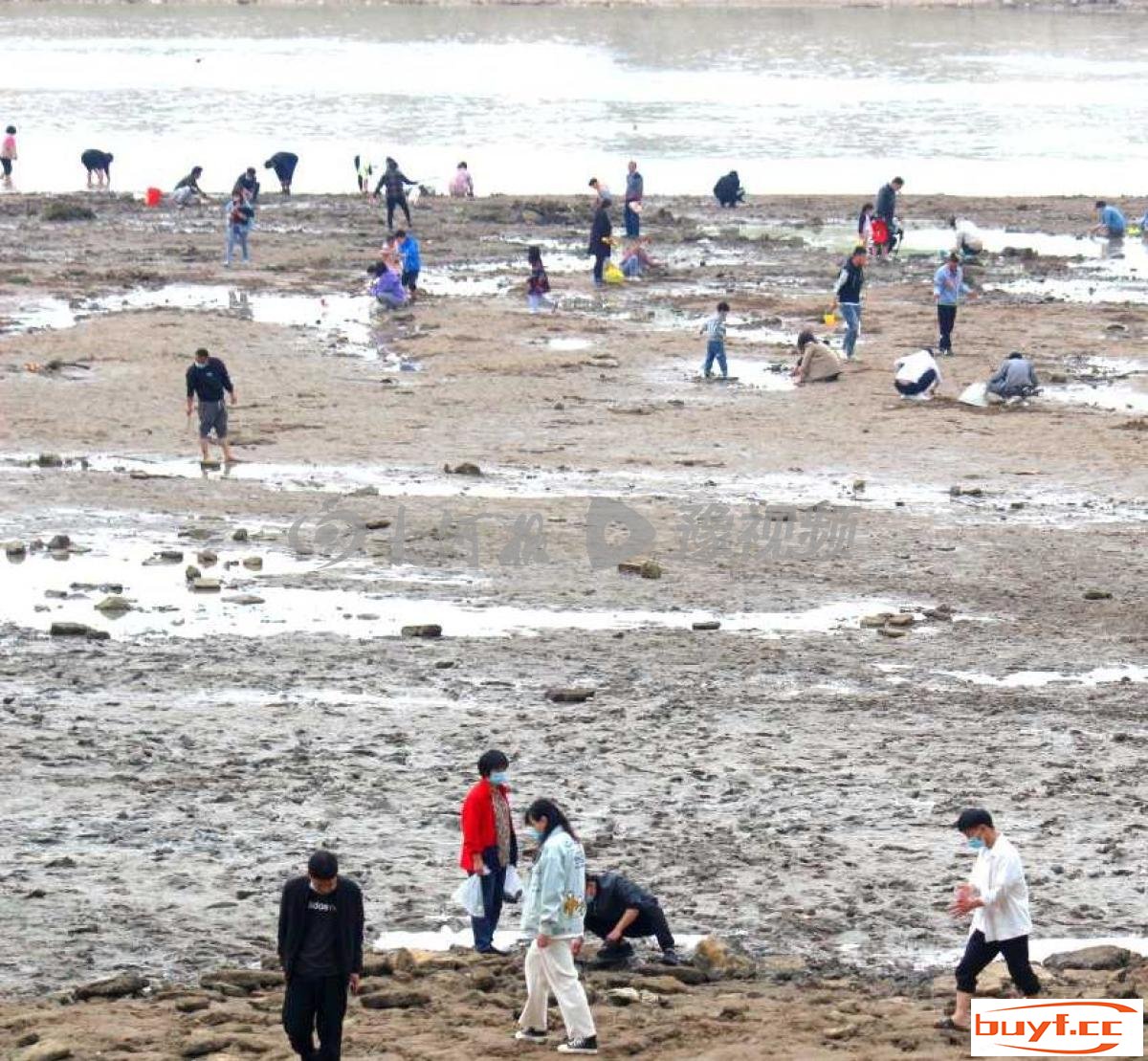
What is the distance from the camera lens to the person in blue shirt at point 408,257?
109ft

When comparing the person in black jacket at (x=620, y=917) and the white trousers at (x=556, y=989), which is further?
the person in black jacket at (x=620, y=917)

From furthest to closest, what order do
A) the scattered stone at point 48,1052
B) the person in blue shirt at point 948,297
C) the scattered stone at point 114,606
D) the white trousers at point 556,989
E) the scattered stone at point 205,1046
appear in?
1. the person in blue shirt at point 948,297
2. the scattered stone at point 114,606
3. the white trousers at point 556,989
4. the scattered stone at point 205,1046
5. the scattered stone at point 48,1052

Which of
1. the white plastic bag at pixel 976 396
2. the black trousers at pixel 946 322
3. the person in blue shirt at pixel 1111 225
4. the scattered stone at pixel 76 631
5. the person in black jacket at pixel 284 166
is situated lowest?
the scattered stone at pixel 76 631

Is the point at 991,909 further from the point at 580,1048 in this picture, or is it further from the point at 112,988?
the point at 112,988

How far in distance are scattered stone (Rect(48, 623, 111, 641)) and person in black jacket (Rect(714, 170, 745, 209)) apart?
1157 inches

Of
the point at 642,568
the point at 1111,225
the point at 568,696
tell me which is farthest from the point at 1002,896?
the point at 1111,225

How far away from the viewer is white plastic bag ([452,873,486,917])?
38.9ft

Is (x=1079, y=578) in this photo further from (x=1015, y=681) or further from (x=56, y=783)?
(x=56, y=783)

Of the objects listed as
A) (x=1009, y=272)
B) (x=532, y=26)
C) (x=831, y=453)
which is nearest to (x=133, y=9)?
(x=532, y=26)

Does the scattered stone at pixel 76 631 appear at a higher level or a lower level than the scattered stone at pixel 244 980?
higher

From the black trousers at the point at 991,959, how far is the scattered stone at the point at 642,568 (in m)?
9.02

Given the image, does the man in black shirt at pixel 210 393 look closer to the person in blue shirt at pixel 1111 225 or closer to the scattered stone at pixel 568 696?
the scattered stone at pixel 568 696

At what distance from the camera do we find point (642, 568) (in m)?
19.9

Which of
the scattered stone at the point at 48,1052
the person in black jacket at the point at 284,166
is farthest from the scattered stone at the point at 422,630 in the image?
the person in black jacket at the point at 284,166
